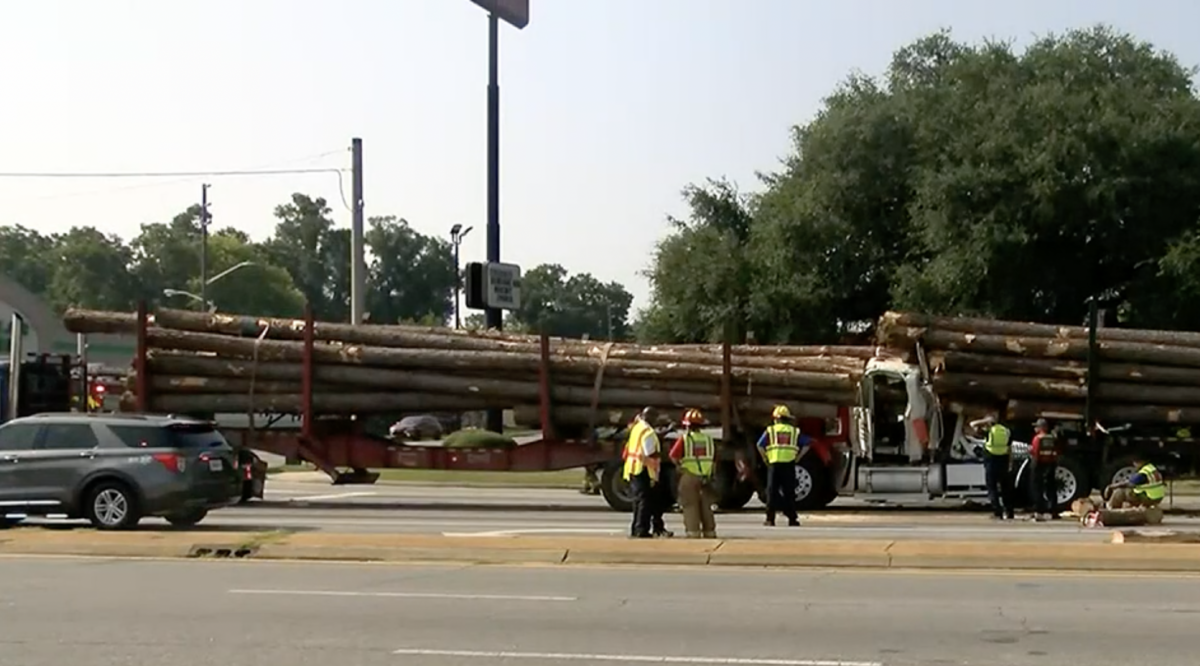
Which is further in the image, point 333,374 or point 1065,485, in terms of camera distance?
point 333,374

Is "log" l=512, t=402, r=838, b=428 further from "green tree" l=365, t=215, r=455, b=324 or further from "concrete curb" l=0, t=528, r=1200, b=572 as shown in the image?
"green tree" l=365, t=215, r=455, b=324

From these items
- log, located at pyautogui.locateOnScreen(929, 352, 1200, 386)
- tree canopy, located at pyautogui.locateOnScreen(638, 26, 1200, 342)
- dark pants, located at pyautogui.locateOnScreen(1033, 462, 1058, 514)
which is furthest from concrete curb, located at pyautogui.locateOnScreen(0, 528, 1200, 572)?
tree canopy, located at pyautogui.locateOnScreen(638, 26, 1200, 342)

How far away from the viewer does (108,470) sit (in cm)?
2073

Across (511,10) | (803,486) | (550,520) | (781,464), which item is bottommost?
(550,520)

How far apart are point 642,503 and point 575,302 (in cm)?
13481

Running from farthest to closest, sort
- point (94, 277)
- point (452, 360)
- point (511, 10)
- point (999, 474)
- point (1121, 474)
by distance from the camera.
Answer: point (94, 277)
point (511, 10)
point (452, 360)
point (1121, 474)
point (999, 474)

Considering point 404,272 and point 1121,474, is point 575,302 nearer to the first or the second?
point 404,272

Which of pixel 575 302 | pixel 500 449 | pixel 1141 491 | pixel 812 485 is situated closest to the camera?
pixel 1141 491

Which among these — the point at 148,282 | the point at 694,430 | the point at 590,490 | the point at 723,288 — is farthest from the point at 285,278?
the point at 694,430

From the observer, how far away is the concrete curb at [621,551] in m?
15.8

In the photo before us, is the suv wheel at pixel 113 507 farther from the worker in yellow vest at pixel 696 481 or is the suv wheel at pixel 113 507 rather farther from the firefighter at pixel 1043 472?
the firefighter at pixel 1043 472

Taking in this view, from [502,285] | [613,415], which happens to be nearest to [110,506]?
[613,415]

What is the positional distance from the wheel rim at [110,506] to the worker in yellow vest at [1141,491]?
12.9 m

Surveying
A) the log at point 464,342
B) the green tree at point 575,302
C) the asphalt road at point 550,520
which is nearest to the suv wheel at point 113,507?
the asphalt road at point 550,520
